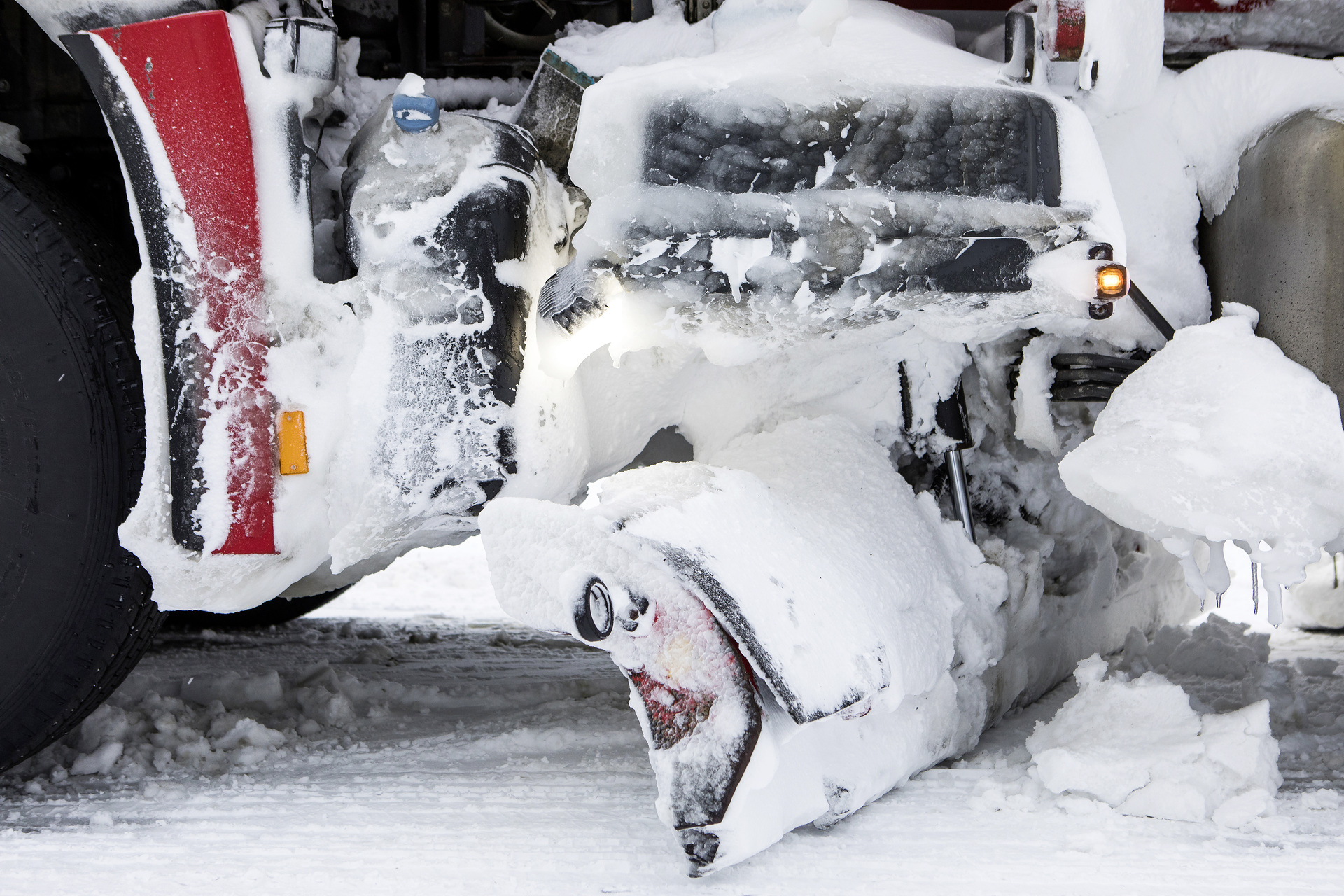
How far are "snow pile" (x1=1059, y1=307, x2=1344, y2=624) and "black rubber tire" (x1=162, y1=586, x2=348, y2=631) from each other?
216cm

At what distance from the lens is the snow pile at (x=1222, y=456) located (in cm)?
120

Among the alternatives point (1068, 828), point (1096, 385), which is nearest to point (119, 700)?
point (1068, 828)

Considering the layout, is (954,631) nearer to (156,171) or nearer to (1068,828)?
(1068,828)

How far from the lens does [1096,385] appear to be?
5.07 feet

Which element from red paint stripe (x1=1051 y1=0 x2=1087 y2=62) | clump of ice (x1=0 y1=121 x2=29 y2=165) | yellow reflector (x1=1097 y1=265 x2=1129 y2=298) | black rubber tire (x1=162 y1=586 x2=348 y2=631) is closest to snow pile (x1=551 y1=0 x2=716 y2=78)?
red paint stripe (x1=1051 y1=0 x2=1087 y2=62)

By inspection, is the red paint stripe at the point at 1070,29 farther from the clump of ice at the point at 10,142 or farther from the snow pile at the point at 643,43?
the clump of ice at the point at 10,142

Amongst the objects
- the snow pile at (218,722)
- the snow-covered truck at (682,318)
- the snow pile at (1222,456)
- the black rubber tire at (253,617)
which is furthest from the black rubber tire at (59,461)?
the black rubber tire at (253,617)

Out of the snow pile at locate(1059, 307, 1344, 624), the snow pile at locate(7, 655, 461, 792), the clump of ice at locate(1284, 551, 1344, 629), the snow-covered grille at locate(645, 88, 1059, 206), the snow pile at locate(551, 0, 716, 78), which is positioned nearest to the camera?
the snow pile at locate(1059, 307, 1344, 624)

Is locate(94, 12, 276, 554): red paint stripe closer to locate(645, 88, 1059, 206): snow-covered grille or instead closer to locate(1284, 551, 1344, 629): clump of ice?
locate(645, 88, 1059, 206): snow-covered grille

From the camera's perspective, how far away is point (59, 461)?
1401 mm

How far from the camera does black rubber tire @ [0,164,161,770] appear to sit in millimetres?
1393

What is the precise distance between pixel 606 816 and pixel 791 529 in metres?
0.47

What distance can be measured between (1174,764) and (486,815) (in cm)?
93

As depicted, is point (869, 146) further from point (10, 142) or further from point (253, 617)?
point (253, 617)
